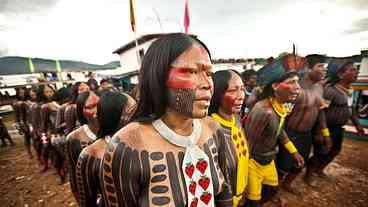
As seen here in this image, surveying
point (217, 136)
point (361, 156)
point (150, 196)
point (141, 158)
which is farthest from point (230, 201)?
point (361, 156)

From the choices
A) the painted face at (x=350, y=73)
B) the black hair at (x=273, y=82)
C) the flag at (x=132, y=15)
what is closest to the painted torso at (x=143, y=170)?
the black hair at (x=273, y=82)

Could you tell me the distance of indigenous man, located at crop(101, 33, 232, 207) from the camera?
1.00m

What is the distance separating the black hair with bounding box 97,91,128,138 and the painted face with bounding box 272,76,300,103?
2205 mm

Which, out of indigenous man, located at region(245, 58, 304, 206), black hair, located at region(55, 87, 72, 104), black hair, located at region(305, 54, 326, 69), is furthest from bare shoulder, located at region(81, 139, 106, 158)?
black hair, located at region(305, 54, 326, 69)

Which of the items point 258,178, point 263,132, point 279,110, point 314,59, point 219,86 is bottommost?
point 258,178

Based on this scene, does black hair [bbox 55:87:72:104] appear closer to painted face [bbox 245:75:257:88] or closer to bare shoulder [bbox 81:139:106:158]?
bare shoulder [bbox 81:139:106:158]

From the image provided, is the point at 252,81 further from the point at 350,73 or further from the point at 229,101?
the point at 229,101

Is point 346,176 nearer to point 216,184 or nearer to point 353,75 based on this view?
point 353,75

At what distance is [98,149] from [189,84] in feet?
4.28

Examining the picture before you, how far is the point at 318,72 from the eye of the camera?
3.55 m

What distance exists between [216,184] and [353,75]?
4.29 m

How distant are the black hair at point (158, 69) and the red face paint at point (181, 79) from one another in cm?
5

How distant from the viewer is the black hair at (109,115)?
1907 mm

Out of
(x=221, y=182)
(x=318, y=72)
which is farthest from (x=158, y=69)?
(x=318, y=72)
